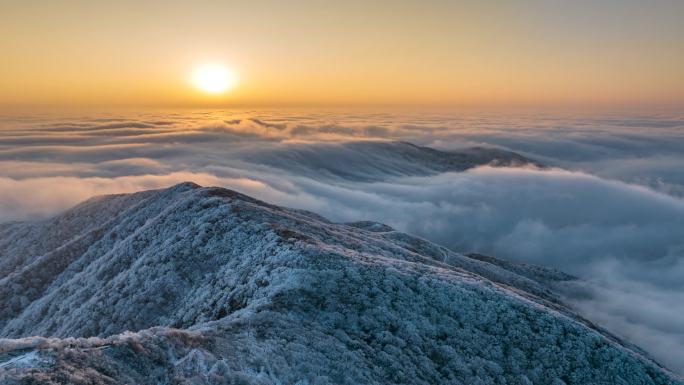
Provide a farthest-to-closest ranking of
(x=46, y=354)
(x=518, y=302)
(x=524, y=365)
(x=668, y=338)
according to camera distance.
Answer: (x=668, y=338) < (x=518, y=302) < (x=524, y=365) < (x=46, y=354)

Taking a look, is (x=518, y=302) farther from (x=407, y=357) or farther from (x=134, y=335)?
(x=134, y=335)

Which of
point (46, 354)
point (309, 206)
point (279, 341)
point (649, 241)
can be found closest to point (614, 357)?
point (279, 341)

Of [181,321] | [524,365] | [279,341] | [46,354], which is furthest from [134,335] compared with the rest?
[524,365]

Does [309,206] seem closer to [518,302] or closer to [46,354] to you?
[518,302]

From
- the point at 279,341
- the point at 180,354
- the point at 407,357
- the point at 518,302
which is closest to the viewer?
the point at 180,354

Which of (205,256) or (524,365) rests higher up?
(205,256)

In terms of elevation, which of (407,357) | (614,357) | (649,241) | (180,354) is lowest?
(649,241)

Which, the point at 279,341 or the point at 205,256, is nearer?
the point at 279,341
